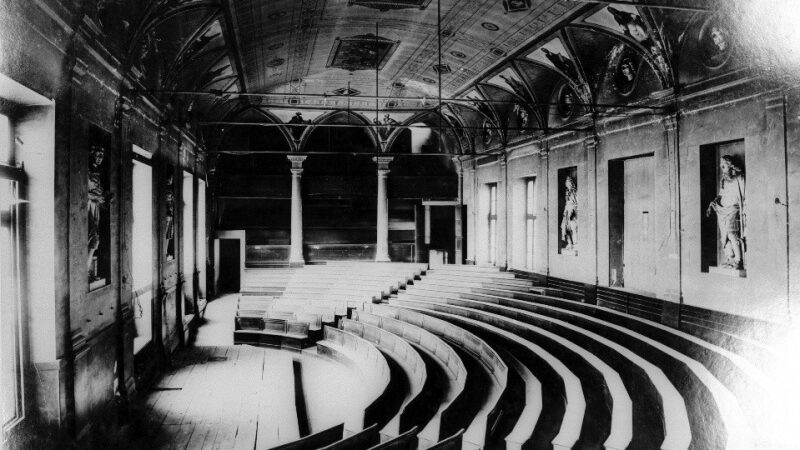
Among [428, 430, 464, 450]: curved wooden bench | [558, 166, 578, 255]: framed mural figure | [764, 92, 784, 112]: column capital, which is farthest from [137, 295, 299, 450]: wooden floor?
[764, 92, 784, 112]: column capital

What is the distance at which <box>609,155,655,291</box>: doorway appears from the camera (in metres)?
11.1

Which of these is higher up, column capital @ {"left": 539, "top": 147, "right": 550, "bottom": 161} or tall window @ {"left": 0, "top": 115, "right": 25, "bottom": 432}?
column capital @ {"left": 539, "top": 147, "right": 550, "bottom": 161}

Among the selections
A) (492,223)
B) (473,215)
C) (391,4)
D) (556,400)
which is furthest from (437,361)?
(473,215)

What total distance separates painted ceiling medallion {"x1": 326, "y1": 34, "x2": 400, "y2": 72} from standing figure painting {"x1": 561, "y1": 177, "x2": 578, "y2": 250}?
567cm

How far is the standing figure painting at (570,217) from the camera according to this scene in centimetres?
1349

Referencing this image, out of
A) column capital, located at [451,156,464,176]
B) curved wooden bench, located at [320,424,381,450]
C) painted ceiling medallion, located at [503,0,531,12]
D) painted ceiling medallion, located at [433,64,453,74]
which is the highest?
painted ceiling medallion, located at [433,64,453,74]

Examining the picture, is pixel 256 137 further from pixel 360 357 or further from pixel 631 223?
pixel 631 223

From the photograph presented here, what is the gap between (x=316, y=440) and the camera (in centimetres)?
520

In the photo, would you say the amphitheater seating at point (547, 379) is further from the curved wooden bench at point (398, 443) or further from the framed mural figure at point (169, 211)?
the framed mural figure at point (169, 211)

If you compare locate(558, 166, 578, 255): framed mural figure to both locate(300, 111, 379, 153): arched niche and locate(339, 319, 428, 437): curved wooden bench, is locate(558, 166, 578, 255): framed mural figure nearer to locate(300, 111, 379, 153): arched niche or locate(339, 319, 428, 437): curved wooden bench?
locate(339, 319, 428, 437): curved wooden bench

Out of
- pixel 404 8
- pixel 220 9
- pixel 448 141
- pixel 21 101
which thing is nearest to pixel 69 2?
pixel 21 101

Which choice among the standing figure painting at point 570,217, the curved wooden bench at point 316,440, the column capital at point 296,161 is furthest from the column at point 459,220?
the curved wooden bench at point 316,440

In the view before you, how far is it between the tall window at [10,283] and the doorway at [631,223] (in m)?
10.5

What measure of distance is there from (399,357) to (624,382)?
13.8 feet
